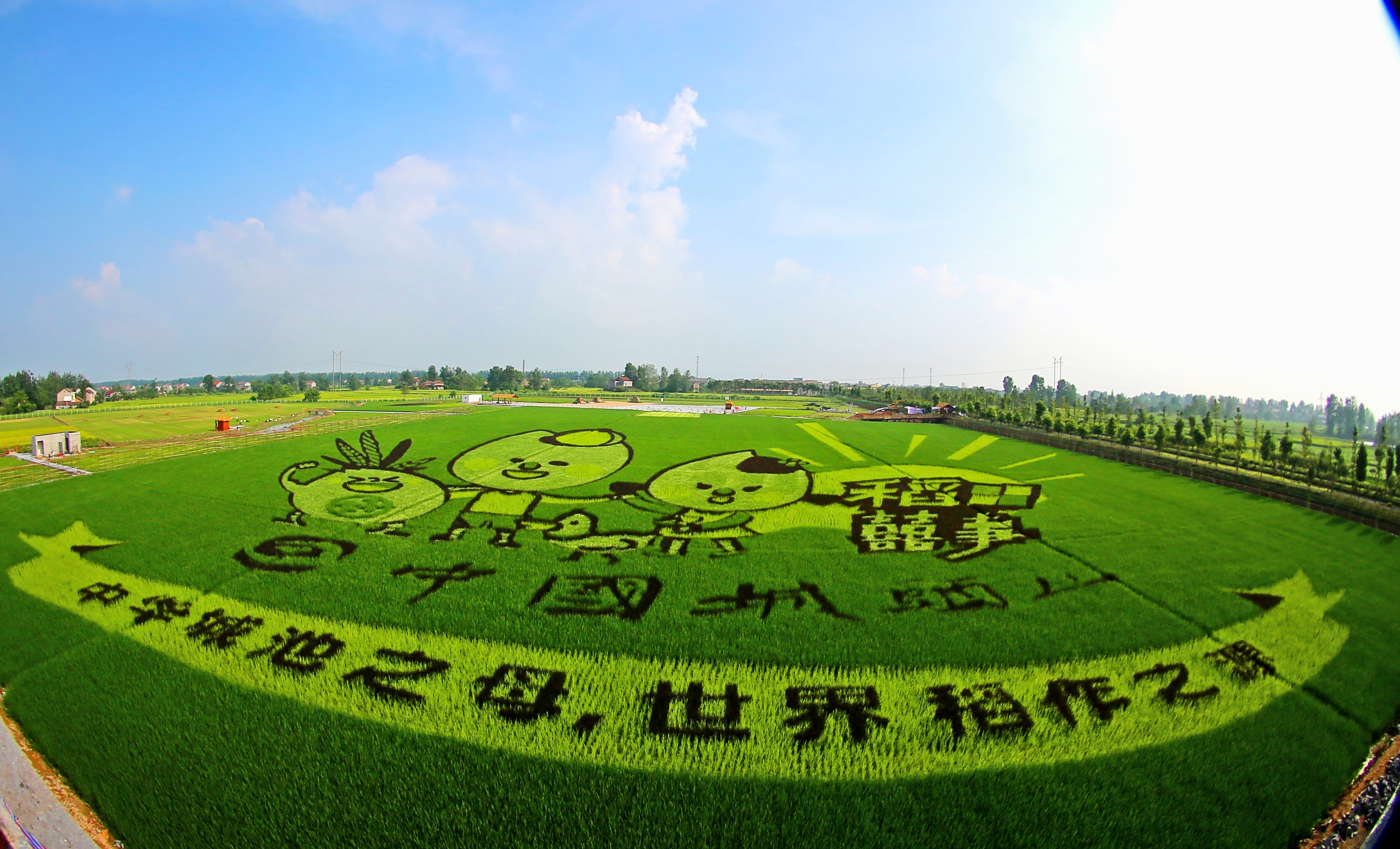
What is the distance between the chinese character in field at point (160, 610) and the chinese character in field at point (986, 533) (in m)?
16.1

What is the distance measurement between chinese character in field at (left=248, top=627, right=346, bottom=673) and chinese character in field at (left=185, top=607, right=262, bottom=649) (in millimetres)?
671

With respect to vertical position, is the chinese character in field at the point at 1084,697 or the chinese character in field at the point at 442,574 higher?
the chinese character in field at the point at 442,574

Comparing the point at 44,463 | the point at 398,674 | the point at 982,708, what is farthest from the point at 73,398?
the point at 982,708

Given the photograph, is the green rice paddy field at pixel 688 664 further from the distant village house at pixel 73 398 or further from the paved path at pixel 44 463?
the distant village house at pixel 73 398

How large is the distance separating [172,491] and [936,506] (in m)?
24.7

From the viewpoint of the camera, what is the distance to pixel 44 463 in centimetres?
1998

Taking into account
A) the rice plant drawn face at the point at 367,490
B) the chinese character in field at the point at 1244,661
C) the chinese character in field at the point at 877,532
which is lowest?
the chinese character in field at the point at 1244,661

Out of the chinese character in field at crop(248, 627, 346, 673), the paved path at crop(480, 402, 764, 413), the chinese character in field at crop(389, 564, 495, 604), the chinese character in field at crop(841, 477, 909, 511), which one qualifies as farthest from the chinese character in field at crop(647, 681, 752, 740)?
the paved path at crop(480, 402, 764, 413)

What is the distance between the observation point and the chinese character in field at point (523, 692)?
22.0 feet

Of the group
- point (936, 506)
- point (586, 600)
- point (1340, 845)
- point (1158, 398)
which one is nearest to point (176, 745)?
point (586, 600)

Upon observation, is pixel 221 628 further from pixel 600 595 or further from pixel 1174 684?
pixel 1174 684

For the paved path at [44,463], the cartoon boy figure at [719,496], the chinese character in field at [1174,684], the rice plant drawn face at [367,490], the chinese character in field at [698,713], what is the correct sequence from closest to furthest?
the chinese character in field at [698,713], the chinese character in field at [1174,684], the cartoon boy figure at [719,496], the rice plant drawn face at [367,490], the paved path at [44,463]

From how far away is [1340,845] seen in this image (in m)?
5.16

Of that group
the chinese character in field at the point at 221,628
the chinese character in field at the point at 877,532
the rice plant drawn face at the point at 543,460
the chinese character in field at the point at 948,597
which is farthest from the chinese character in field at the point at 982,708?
the rice plant drawn face at the point at 543,460
